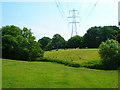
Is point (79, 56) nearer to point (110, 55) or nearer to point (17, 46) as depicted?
point (110, 55)

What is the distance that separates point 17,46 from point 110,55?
41100mm

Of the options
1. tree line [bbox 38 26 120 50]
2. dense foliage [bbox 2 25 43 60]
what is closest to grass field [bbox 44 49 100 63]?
dense foliage [bbox 2 25 43 60]

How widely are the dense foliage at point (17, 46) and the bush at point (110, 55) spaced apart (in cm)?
3271

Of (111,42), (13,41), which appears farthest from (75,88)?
(13,41)

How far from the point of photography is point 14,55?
69188 millimetres

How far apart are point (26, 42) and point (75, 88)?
59.8m

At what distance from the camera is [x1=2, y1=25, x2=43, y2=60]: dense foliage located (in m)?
66.3

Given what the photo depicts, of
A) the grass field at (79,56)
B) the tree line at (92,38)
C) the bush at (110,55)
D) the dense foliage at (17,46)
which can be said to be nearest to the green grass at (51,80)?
the bush at (110,55)

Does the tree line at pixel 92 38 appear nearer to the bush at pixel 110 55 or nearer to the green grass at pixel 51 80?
the bush at pixel 110 55

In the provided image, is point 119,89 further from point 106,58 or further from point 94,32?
point 94,32

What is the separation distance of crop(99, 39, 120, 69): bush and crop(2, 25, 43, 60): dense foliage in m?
32.7

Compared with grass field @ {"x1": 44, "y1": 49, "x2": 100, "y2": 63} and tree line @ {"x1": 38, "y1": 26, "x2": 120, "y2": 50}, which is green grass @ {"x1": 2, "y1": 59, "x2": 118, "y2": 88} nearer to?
grass field @ {"x1": 44, "y1": 49, "x2": 100, "y2": 63}

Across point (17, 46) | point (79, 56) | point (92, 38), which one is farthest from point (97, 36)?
point (17, 46)

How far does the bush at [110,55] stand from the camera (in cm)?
5094
